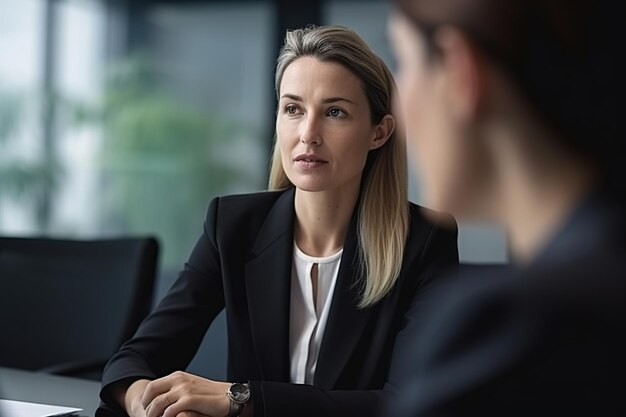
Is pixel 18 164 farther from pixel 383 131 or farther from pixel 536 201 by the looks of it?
pixel 536 201

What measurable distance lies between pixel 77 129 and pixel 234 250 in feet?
14.2

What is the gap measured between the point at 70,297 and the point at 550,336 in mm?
2454

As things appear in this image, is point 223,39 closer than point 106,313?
No

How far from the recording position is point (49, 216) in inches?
241

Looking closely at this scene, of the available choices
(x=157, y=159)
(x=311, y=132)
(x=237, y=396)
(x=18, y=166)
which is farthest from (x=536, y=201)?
(x=18, y=166)

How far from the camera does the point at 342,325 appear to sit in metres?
1.89

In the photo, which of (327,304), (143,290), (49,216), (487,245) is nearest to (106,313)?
(143,290)

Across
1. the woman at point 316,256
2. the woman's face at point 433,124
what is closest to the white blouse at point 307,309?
the woman at point 316,256

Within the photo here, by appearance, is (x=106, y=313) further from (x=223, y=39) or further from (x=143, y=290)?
(x=223, y=39)

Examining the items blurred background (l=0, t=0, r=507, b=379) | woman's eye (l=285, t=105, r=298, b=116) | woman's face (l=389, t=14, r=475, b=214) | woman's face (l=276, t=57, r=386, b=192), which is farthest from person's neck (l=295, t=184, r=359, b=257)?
blurred background (l=0, t=0, r=507, b=379)

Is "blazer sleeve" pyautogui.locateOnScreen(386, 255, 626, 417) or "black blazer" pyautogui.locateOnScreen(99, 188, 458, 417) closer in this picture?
→ "blazer sleeve" pyautogui.locateOnScreen(386, 255, 626, 417)

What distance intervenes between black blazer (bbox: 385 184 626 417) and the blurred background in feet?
17.3

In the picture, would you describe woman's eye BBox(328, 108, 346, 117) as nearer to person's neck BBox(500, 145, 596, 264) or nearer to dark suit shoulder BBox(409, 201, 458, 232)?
dark suit shoulder BBox(409, 201, 458, 232)

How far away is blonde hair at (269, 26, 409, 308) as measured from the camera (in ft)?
6.18
